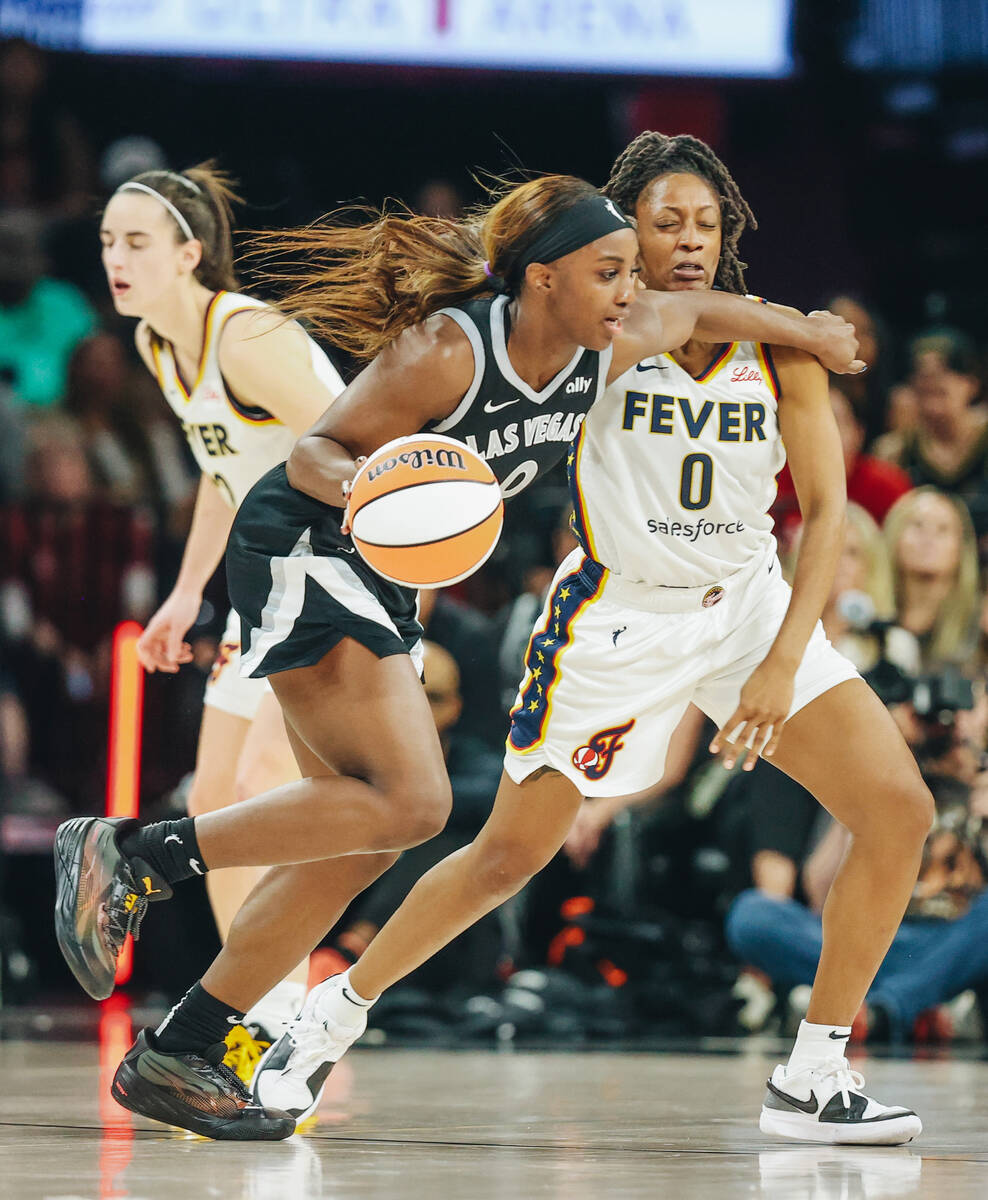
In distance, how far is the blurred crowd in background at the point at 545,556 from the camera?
248 inches

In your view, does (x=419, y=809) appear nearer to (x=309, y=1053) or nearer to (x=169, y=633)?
(x=309, y=1053)

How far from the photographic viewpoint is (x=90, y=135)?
10969 millimetres

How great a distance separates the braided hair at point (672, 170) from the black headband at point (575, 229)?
40cm

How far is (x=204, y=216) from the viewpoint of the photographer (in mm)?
4590

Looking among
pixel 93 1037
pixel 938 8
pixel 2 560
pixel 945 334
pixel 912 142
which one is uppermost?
pixel 938 8

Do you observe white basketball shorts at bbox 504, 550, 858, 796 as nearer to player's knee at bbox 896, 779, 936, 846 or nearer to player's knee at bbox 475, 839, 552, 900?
player's knee at bbox 475, 839, 552, 900

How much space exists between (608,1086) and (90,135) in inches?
315

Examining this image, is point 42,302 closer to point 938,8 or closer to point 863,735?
point 938,8

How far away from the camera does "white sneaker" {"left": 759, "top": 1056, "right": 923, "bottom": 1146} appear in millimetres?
3586

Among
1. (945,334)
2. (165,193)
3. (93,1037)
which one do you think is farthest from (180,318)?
(945,334)

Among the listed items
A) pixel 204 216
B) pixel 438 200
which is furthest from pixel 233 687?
pixel 438 200

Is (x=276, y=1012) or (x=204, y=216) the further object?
(x=204, y=216)

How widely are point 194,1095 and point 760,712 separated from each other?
135 centimetres

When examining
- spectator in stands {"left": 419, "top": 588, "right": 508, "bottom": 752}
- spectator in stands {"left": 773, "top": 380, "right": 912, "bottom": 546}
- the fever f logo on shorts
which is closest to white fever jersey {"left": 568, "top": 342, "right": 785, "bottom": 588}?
the fever f logo on shorts
